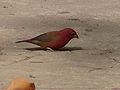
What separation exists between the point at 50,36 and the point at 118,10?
2898 mm

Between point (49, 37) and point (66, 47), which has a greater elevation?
point (49, 37)

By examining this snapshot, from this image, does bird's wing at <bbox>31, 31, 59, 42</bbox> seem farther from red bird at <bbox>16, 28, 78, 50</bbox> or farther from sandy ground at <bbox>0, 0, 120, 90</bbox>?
sandy ground at <bbox>0, 0, 120, 90</bbox>

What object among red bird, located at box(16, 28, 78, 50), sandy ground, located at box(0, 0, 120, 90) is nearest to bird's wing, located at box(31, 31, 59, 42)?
red bird, located at box(16, 28, 78, 50)

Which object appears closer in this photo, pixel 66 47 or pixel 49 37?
pixel 49 37

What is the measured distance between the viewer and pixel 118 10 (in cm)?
778

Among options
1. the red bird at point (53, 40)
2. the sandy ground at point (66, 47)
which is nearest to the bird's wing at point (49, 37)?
the red bird at point (53, 40)

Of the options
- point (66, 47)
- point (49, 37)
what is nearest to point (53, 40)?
point (49, 37)

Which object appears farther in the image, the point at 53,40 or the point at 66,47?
the point at 66,47

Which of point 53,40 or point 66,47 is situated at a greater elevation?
point 53,40

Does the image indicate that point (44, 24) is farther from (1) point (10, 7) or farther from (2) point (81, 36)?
(1) point (10, 7)

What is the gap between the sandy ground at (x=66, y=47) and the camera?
4.03 m

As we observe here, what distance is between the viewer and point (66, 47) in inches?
213

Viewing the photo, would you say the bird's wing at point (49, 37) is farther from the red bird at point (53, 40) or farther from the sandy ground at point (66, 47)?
the sandy ground at point (66, 47)

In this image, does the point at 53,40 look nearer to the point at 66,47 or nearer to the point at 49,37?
the point at 49,37
